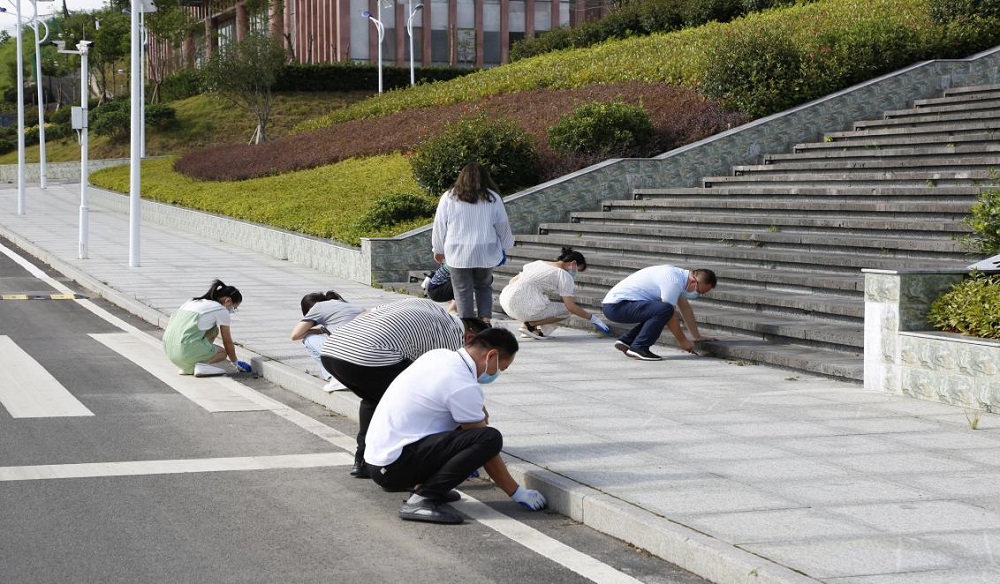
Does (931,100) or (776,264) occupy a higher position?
(931,100)

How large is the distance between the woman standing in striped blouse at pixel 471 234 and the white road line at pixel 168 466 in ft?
12.2

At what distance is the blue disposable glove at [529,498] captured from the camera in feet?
21.2

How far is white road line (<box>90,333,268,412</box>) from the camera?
9.80 meters

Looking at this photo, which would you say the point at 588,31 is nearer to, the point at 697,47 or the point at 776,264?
the point at 697,47

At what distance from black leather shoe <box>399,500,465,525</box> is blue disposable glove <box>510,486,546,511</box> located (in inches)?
14.2

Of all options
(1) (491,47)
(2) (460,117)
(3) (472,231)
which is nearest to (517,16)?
(1) (491,47)

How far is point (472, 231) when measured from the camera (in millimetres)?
11328

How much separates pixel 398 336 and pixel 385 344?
0.09 meters

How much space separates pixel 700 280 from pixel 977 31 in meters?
14.2

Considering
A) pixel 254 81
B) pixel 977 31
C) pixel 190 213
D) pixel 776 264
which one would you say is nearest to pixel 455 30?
pixel 254 81

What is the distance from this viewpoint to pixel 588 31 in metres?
41.0

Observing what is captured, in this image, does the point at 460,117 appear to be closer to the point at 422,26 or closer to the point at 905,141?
the point at 905,141

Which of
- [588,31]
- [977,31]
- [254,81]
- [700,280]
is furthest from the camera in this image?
[254,81]

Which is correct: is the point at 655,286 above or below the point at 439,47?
below
